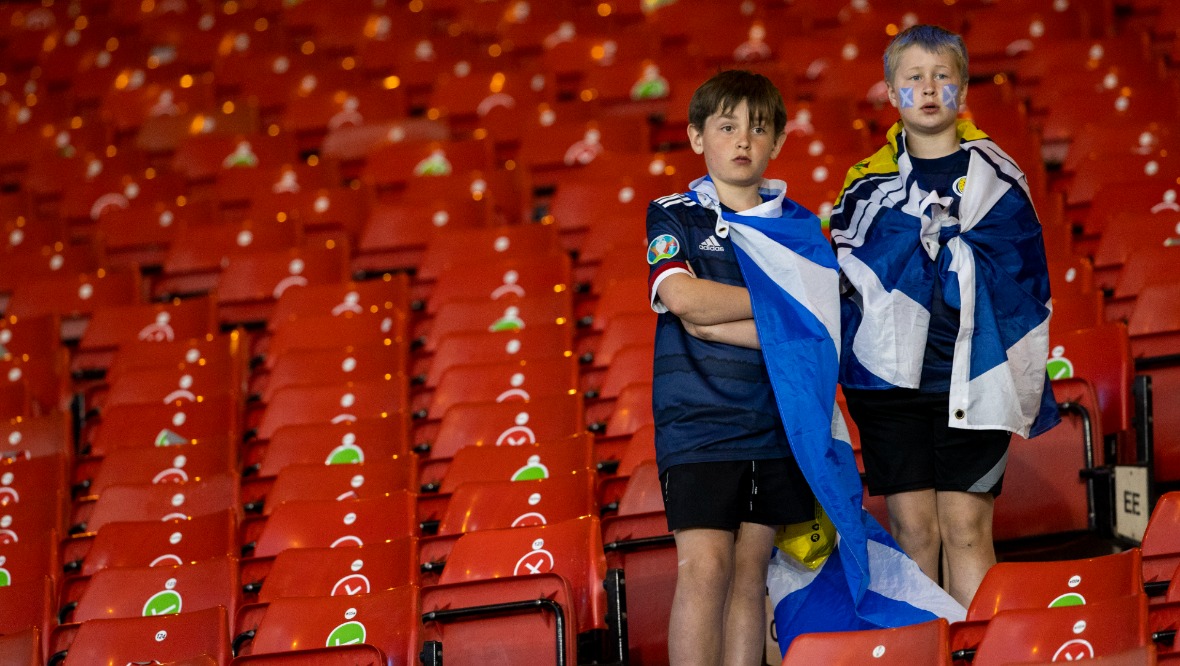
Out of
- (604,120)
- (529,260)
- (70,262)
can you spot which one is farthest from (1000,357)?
(70,262)

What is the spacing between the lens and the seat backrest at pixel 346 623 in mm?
3055

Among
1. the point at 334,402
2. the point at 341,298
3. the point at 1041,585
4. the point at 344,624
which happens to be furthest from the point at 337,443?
the point at 1041,585

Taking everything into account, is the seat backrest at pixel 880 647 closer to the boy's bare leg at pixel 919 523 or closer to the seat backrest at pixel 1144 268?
the boy's bare leg at pixel 919 523

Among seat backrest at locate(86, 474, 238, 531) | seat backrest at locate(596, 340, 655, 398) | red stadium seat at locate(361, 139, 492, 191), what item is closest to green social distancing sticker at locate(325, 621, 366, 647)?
seat backrest at locate(86, 474, 238, 531)

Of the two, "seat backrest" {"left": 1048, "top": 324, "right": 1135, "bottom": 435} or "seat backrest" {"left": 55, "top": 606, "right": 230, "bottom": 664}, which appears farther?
"seat backrest" {"left": 1048, "top": 324, "right": 1135, "bottom": 435}

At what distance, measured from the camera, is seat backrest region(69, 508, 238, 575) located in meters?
3.80

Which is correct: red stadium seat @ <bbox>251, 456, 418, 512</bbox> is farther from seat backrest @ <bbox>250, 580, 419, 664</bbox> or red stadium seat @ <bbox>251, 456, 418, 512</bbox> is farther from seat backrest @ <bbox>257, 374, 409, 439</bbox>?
seat backrest @ <bbox>250, 580, 419, 664</bbox>

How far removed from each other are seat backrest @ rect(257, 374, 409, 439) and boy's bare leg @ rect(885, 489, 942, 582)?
1.99 meters

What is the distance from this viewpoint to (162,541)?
384cm

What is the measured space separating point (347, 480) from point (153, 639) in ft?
3.00

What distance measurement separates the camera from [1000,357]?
2.80m

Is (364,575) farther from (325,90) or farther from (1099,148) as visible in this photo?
(325,90)

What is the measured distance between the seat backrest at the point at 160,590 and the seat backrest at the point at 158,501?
1.85ft

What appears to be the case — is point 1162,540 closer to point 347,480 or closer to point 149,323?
point 347,480
